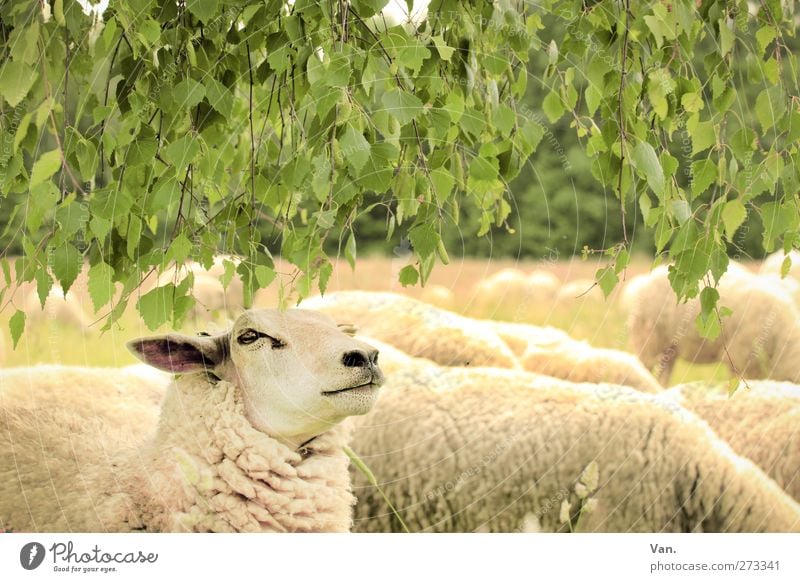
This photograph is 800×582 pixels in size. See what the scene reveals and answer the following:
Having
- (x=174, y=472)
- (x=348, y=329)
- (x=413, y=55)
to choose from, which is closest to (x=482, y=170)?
(x=413, y=55)

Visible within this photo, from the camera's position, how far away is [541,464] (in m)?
2.06

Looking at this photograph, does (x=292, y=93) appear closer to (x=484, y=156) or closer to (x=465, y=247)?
(x=484, y=156)

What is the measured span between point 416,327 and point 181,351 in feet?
2.21

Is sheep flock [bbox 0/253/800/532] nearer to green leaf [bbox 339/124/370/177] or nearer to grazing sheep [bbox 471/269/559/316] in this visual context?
grazing sheep [bbox 471/269/559/316]

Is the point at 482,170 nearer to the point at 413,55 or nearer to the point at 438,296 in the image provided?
the point at 413,55

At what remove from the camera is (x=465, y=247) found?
6.98ft

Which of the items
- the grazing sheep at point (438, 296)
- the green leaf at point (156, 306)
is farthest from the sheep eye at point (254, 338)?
the grazing sheep at point (438, 296)

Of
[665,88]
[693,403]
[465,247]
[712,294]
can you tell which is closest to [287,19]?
[665,88]

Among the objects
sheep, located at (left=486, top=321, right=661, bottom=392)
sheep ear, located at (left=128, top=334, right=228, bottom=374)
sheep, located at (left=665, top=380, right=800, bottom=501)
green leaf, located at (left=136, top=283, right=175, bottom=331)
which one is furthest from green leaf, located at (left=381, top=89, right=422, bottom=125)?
sheep, located at (left=665, top=380, right=800, bottom=501)

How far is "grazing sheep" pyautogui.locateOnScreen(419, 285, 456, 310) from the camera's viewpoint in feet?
6.92

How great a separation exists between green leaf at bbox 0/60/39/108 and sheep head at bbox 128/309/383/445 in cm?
44

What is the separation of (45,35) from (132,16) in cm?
15

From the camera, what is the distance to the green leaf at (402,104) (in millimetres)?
1177
